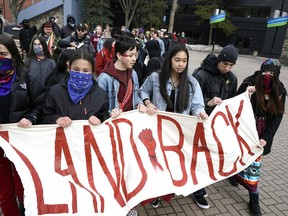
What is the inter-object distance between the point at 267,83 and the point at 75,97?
225 cm

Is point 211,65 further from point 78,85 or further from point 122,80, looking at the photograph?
point 78,85

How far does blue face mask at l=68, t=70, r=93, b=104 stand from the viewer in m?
2.49

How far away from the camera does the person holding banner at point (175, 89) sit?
115 inches

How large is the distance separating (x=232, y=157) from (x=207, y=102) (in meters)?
0.75

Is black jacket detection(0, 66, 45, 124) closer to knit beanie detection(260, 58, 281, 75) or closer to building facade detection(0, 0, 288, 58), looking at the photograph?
knit beanie detection(260, 58, 281, 75)

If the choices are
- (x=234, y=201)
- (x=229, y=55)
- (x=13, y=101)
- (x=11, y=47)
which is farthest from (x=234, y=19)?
(x=13, y=101)

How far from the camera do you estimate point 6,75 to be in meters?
2.36

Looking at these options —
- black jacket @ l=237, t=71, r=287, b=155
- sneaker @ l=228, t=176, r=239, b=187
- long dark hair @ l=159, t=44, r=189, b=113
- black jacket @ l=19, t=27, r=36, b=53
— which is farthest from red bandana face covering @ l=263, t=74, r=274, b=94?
black jacket @ l=19, t=27, r=36, b=53

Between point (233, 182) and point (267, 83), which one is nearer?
point (267, 83)

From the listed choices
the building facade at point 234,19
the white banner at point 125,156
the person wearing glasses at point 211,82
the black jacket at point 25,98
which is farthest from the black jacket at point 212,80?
the building facade at point 234,19

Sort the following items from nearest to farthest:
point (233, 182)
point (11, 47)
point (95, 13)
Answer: point (11, 47) < point (233, 182) < point (95, 13)

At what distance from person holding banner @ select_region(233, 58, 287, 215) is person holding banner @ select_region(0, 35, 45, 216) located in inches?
99.2

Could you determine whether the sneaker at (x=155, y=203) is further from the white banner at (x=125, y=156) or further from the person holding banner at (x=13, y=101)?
the person holding banner at (x=13, y=101)

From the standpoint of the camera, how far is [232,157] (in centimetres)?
312
